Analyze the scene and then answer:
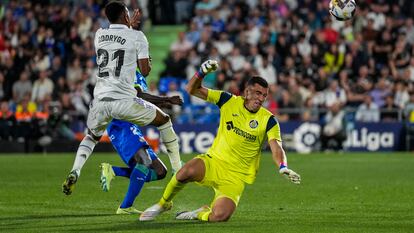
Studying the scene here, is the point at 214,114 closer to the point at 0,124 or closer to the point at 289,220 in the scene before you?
the point at 0,124

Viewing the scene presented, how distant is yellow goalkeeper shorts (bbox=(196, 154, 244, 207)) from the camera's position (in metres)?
12.5

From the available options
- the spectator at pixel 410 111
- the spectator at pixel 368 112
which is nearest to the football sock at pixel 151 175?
the spectator at pixel 410 111

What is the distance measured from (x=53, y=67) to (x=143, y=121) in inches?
799

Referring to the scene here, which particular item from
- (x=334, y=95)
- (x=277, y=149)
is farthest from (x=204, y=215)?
(x=334, y=95)

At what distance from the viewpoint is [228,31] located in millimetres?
33594

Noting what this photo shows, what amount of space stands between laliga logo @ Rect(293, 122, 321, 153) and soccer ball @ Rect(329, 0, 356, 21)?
1367cm

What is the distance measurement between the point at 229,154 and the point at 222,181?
354mm

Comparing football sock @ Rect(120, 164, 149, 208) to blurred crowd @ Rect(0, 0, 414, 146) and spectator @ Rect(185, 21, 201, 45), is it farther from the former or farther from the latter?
spectator @ Rect(185, 21, 201, 45)

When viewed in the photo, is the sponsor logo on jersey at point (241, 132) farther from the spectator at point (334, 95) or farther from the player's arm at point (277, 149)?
the spectator at point (334, 95)

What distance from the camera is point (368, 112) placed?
3016cm

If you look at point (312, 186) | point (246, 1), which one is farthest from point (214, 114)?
point (312, 186)

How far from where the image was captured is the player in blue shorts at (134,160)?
1329cm

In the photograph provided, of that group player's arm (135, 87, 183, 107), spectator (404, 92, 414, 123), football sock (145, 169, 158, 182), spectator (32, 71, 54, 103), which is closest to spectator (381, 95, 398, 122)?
spectator (404, 92, 414, 123)

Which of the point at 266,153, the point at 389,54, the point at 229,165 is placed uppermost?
the point at 229,165
